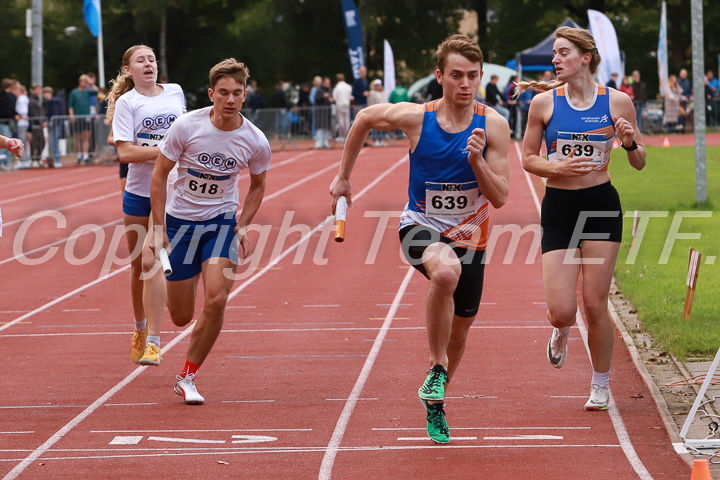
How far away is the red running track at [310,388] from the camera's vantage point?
5914 mm

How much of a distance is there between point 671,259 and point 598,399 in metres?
6.50

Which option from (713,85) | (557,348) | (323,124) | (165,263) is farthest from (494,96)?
(165,263)

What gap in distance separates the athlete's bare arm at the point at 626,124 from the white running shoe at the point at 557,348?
108cm

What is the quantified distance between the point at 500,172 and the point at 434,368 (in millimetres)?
1042

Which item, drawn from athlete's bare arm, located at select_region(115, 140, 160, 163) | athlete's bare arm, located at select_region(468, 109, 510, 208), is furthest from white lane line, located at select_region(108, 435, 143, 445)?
athlete's bare arm, located at select_region(468, 109, 510, 208)

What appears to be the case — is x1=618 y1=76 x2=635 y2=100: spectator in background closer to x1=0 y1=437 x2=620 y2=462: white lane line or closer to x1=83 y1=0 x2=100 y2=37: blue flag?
x1=83 y1=0 x2=100 y2=37: blue flag

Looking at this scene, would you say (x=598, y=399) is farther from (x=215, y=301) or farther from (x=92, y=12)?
(x=92, y=12)

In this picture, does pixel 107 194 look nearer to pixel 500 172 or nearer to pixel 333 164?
pixel 333 164

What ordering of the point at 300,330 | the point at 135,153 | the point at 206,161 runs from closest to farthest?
the point at 206,161 < the point at 135,153 < the point at 300,330

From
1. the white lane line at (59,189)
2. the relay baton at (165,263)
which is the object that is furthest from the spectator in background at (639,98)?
the relay baton at (165,263)

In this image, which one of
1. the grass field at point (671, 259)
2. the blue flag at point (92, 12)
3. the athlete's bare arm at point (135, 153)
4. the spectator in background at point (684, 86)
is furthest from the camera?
the spectator in background at point (684, 86)

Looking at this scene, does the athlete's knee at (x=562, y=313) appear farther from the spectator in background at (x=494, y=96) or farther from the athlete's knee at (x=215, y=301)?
the spectator in background at (x=494, y=96)

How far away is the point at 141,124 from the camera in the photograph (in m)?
8.07

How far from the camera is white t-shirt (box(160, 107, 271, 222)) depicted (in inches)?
281
